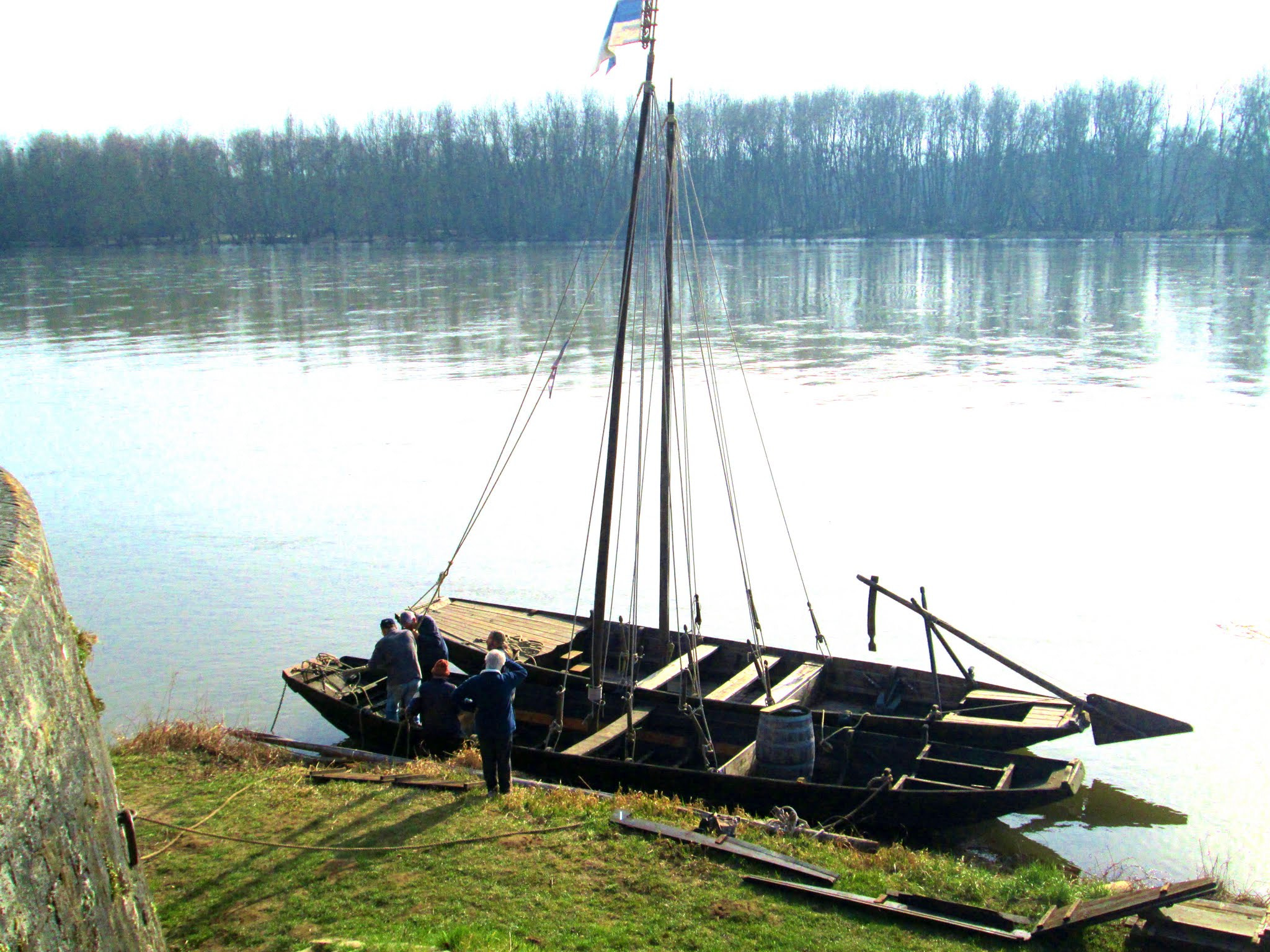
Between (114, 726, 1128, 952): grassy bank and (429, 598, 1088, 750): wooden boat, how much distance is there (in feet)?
6.13

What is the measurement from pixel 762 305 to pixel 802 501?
1171 inches

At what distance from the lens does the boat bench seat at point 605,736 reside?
386 inches

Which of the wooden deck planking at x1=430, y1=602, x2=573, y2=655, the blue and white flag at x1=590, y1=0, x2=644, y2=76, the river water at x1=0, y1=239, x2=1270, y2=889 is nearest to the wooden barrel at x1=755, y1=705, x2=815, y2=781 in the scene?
the river water at x1=0, y1=239, x2=1270, y2=889

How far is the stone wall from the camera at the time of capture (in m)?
2.96

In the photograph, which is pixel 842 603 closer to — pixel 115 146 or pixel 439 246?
pixel 439 246

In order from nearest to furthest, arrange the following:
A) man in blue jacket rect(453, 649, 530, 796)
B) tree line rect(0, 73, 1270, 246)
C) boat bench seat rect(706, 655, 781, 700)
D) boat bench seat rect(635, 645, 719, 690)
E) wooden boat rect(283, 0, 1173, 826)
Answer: man in blue jacket rect(453, 649, 530, 796)
wooden boat rect(283, 0, 1173, 826)
boat bench seat rect(706, 655, 781, 700)
boat bench seat rect(635, 645, 719, 690)
tree line rect(0, 73, 1270, 246)

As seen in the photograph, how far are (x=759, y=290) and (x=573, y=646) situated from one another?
42.3 meters

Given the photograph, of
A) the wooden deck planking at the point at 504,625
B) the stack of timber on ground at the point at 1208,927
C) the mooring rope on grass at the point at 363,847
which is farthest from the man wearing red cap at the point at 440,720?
the stack of timber on ground at the point at 1208,927

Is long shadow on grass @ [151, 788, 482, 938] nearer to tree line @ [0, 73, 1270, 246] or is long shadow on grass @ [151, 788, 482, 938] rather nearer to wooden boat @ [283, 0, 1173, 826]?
wooden boat @ [283, 0, 1173, 826]

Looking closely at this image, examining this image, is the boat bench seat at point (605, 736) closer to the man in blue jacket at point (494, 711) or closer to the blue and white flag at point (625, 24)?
the man in blue jacket at point (494, 711)

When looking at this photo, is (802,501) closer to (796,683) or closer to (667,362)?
(667,362)

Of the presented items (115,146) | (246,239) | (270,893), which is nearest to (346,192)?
(246,239)

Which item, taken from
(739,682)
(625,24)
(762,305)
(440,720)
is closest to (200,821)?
(440,720)

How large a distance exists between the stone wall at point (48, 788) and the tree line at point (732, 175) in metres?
95.4
